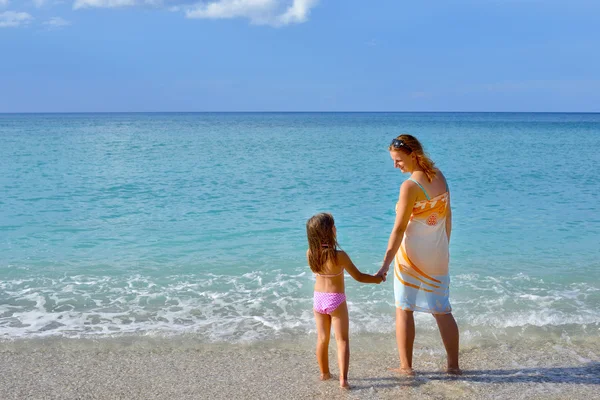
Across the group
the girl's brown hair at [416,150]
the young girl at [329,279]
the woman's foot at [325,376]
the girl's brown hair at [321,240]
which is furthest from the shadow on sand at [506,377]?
the girl's brown hair at [416,150]

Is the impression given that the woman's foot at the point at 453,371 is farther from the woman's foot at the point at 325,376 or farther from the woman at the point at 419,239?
the woman's foot at the point at 325,376

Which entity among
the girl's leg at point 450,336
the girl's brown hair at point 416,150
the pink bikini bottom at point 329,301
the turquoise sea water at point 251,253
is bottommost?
the turquoise sea water at point 251,253

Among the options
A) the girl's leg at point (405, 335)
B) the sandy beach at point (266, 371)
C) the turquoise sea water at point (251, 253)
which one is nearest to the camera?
the sandy beach at point (266, 371)

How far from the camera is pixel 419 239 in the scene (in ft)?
13.3

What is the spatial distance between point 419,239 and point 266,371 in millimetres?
1567

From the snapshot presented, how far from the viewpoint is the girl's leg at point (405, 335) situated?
165 inches

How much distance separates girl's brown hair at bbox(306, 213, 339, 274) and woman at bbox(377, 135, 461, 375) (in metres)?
0.38

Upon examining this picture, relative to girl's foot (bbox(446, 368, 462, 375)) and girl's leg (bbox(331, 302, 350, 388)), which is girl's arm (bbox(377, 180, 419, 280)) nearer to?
girl's leg (bbox(331, 302, 350, 388))

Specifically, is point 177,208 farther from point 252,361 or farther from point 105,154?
point 105,154

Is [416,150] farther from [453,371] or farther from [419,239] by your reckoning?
[453,371]

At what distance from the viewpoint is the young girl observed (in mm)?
3838

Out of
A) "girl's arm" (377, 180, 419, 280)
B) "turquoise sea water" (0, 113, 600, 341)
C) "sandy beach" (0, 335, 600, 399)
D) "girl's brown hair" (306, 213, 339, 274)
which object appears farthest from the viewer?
"turquoise sea water" (0, 113, 600, 341)

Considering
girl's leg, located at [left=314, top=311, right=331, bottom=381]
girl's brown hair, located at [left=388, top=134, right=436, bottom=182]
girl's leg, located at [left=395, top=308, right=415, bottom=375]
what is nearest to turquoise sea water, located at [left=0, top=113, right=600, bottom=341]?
girl's leg, located at [left=395, top=308, right=415, bottom=375]

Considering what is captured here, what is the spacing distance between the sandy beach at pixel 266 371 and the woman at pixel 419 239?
0.47m
